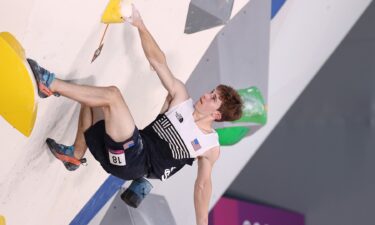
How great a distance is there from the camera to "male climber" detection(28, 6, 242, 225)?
5.85ft

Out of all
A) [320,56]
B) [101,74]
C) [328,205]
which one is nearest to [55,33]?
[101,74]

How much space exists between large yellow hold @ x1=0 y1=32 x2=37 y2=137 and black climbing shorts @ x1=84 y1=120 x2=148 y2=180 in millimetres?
286

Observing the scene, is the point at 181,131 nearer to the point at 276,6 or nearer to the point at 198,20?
the point at 198,20

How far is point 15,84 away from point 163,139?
598 millimetres

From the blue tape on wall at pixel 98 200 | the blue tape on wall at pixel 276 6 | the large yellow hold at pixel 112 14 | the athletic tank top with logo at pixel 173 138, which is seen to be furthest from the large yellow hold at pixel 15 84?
the blue tape on wall at pixel 276 6

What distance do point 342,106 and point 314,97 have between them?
0.49ft

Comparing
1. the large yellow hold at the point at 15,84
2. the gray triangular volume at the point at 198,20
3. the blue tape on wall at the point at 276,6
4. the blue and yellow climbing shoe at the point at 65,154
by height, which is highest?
the large yellow hold at the point at 15,84

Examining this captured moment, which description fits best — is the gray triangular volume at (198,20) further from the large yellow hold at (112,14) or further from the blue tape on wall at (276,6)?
the large yellow hold at (112,14)

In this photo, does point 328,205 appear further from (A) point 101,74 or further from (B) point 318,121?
(A) point 101,74

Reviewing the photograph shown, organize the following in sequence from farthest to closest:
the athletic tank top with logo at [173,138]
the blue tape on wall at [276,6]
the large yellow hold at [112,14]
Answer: the blue tape on wall at [276,6] < the athletic tank top with logo at [173,138] < the large yellow hold at [112,14]

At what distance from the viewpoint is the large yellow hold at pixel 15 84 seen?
4.58 ft

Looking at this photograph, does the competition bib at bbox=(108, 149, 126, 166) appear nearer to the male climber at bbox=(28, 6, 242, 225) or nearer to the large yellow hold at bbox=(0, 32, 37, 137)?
the male climber at bbox=(28, 6, 242, 225)

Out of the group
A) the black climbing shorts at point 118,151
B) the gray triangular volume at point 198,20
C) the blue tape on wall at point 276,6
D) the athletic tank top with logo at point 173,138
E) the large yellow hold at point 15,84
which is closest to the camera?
the large yellow hold at point 15,84

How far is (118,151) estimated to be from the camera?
1734mm
